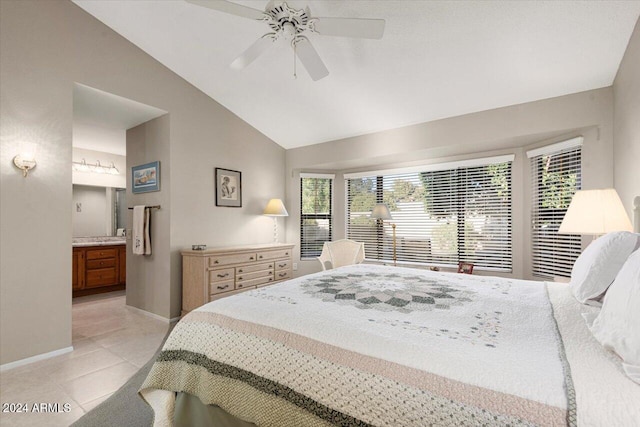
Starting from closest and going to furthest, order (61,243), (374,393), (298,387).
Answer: (374,393), (298,387), (61,243)

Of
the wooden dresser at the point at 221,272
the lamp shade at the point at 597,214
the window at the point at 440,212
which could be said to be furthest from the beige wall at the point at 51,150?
the lamp shade at the point at 597,214

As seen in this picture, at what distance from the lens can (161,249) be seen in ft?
12.6

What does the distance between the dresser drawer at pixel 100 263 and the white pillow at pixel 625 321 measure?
20.0 feet

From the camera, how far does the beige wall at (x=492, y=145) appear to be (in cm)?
291

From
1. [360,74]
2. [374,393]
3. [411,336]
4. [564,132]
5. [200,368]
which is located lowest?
[200,368]

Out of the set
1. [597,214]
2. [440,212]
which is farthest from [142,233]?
[597,214]

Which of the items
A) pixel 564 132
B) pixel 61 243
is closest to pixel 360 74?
pixel 564 132

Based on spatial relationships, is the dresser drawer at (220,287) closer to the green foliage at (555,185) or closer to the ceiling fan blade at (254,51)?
the ceiling fan blade at (254,51)

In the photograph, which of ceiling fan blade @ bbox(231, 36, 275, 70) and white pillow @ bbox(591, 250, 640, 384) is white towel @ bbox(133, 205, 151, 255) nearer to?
ceiling fan blade @ bbox(231, 36, 275, 70)

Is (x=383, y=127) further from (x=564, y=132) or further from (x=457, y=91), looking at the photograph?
(x=564, y=132)

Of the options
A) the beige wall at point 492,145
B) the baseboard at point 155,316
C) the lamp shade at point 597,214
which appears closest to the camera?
the lamp shade at point 597,214

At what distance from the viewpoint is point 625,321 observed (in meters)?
0.94

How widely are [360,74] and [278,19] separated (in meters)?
1.35

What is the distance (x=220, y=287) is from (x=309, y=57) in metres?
2.75
